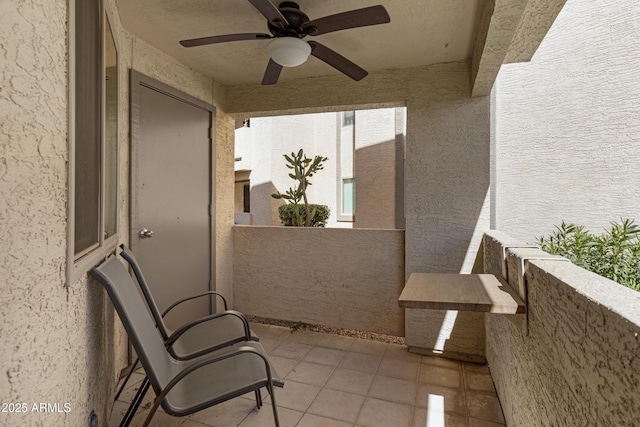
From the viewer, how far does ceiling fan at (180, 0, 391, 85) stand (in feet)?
6.24

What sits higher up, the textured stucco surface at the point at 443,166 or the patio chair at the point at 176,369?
the textured stucco surface at the point at 443,166

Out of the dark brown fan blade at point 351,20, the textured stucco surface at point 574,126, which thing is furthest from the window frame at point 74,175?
the textured stucco surface at point 574,126

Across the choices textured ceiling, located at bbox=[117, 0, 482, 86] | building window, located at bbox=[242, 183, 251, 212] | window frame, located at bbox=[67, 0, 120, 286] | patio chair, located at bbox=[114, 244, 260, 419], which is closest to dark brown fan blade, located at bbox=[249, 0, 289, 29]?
textured ceiling, located at bbox=[117, 0, 482, 86]

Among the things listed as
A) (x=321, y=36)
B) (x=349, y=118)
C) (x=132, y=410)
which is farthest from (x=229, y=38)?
(x=349, y=118)

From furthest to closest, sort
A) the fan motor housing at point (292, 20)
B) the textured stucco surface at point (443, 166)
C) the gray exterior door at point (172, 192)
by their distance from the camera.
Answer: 1. the textured stucco surface at point (443, 166)
2. the gray exterior door at point (172, 192)
3. the fan motor housing at point (292, 20)

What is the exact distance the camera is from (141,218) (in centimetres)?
283

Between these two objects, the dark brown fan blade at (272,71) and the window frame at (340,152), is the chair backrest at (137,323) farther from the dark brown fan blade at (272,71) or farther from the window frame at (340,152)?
the window frame at (340,152)

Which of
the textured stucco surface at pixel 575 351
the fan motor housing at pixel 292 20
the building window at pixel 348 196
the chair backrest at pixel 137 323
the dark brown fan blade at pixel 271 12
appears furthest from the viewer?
the building window at pixel 348 196

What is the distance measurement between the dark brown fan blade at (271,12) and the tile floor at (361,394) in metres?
2.47

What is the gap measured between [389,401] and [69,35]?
2705 mm

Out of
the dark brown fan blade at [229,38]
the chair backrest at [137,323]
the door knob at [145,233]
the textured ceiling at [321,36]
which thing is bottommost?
the chair backrest at [137,323]

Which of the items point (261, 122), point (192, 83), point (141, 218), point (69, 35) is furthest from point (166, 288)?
point (261, 122)

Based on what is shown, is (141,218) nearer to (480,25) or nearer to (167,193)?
(167,193)

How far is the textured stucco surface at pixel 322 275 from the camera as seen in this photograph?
→ 3498mm
